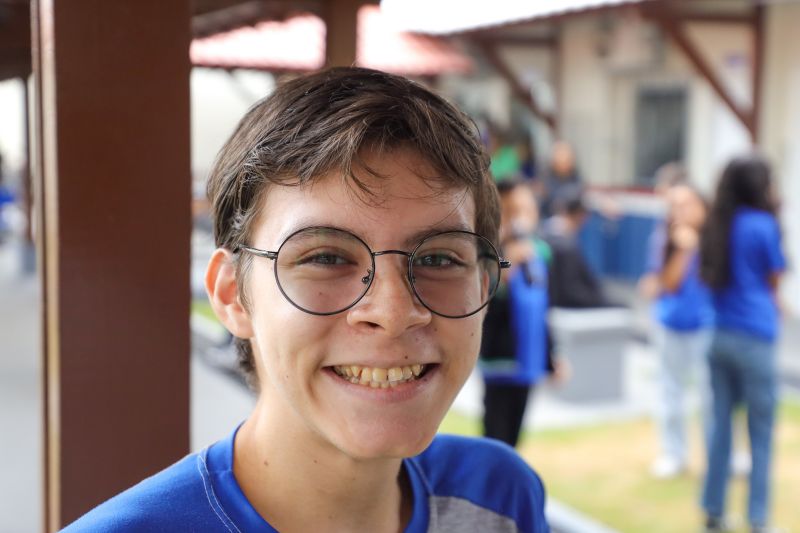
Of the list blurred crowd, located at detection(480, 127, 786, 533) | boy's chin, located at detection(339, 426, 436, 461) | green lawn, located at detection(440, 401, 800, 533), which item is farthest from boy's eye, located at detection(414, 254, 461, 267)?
green lawn, located at detection(440, 401, 800, 533)

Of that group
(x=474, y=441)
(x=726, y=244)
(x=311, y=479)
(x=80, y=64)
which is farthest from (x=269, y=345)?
(x=726, y=244)

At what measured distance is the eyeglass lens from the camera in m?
1.24

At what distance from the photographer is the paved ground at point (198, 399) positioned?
13.6ft

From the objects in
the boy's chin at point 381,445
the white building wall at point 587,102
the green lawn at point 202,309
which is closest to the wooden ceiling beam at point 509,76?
the white building wall at point 587,102

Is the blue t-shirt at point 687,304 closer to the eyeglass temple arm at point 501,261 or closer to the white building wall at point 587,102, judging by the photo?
the eyeglass temple arm at point 501,261

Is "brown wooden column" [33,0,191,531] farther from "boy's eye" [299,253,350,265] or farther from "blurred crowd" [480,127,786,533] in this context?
"blurred crowd" [480,127,786,533]

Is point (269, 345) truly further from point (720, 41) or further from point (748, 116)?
point (720, 41)

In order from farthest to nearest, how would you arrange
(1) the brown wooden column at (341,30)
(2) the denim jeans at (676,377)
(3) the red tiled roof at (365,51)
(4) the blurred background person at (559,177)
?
1. (3) the red tiled roof at (365,51)
2. (4) the blurred background person at (559,177)
3. (2) the denim jeans at (676,377)
4. (1) the brown wooden column at (341,30)

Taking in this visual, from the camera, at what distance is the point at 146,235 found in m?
1.76

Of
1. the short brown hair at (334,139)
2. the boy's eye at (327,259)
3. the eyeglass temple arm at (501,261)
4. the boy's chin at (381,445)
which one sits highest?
the short brown hair at (334,139)

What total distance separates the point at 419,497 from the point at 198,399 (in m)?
3.88

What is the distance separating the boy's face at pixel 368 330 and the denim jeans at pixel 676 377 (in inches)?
159

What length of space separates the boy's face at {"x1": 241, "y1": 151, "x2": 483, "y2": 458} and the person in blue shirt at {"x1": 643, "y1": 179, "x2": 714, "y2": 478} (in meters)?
3.81

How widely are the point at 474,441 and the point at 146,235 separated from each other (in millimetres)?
720
